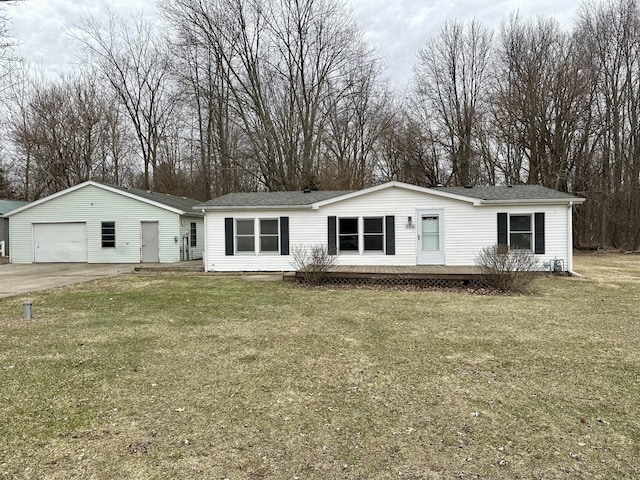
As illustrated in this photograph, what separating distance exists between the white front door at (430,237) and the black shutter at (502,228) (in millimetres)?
1685

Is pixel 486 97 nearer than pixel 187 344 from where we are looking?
No

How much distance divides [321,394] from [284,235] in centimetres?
1011

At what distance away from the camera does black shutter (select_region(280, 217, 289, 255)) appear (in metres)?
13.5

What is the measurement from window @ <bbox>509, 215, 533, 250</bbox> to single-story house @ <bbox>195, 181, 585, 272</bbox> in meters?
0.03

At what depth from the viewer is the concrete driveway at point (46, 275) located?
426 inches

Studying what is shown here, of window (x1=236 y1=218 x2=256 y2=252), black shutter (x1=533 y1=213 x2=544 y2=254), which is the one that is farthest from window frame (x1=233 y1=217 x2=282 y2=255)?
black shutter (x1=533 y1=213 x2=544 y2=254)

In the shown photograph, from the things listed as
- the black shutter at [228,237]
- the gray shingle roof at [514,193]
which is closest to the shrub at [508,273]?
the gray shingle roof at [514,193]

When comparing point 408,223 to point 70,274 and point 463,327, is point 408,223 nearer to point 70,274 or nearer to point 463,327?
point 463,327

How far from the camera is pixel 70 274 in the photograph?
549 inches

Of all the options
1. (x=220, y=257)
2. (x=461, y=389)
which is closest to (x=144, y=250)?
(x=220, y=257)

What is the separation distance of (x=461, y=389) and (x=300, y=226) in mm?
10135

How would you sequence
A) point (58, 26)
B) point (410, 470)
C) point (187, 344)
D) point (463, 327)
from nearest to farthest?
point (410, 470), point (187, 344), point (463, 327), point (58, 26)

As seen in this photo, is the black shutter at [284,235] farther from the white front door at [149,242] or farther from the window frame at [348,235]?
the white front door at [149,242]

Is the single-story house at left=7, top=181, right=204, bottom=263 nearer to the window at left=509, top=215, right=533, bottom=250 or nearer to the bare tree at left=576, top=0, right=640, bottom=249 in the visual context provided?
the window at left=509, top=215, right=533, bottom=250
